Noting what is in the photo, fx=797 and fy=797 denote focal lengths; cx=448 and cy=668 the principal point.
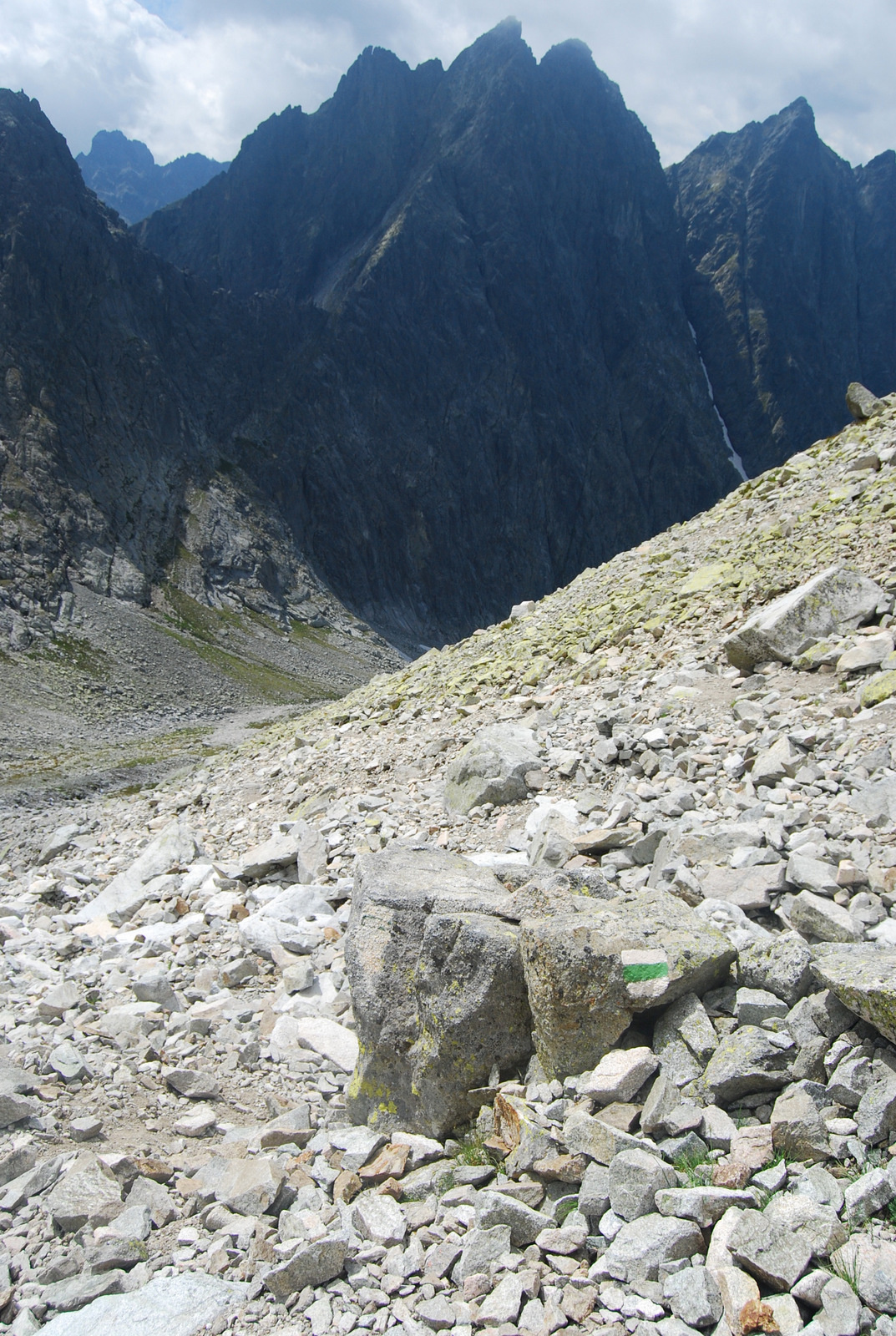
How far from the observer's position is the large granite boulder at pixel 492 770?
13.8m

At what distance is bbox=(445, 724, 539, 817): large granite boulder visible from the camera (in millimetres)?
13831

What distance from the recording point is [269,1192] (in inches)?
244

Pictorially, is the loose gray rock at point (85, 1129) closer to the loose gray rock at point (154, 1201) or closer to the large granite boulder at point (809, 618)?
the loose gray rock at point (154, 1201)

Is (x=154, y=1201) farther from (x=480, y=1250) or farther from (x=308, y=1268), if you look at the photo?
(x=480, y=1250)

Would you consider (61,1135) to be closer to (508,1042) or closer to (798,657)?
(508,1042)

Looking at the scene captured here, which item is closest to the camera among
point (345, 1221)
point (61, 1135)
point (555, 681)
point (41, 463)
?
point (345, 1221)

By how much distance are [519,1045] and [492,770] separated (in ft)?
24.2

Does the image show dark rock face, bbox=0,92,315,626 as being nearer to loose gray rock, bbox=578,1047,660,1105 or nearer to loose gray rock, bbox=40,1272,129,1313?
loose gray rock, bbox=40,1272,129,1313

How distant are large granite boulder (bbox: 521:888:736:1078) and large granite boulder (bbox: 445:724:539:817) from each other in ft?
23.1

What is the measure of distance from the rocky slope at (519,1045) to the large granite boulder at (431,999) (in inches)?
1.2

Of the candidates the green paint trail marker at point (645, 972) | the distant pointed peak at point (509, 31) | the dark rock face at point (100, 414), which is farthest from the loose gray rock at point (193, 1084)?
the distant pointed peak at point (509, 31)

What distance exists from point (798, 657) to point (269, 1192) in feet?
38.8

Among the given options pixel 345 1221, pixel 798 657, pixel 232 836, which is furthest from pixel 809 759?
pixel 232 836

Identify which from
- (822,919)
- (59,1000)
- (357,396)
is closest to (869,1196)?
(822,919)
